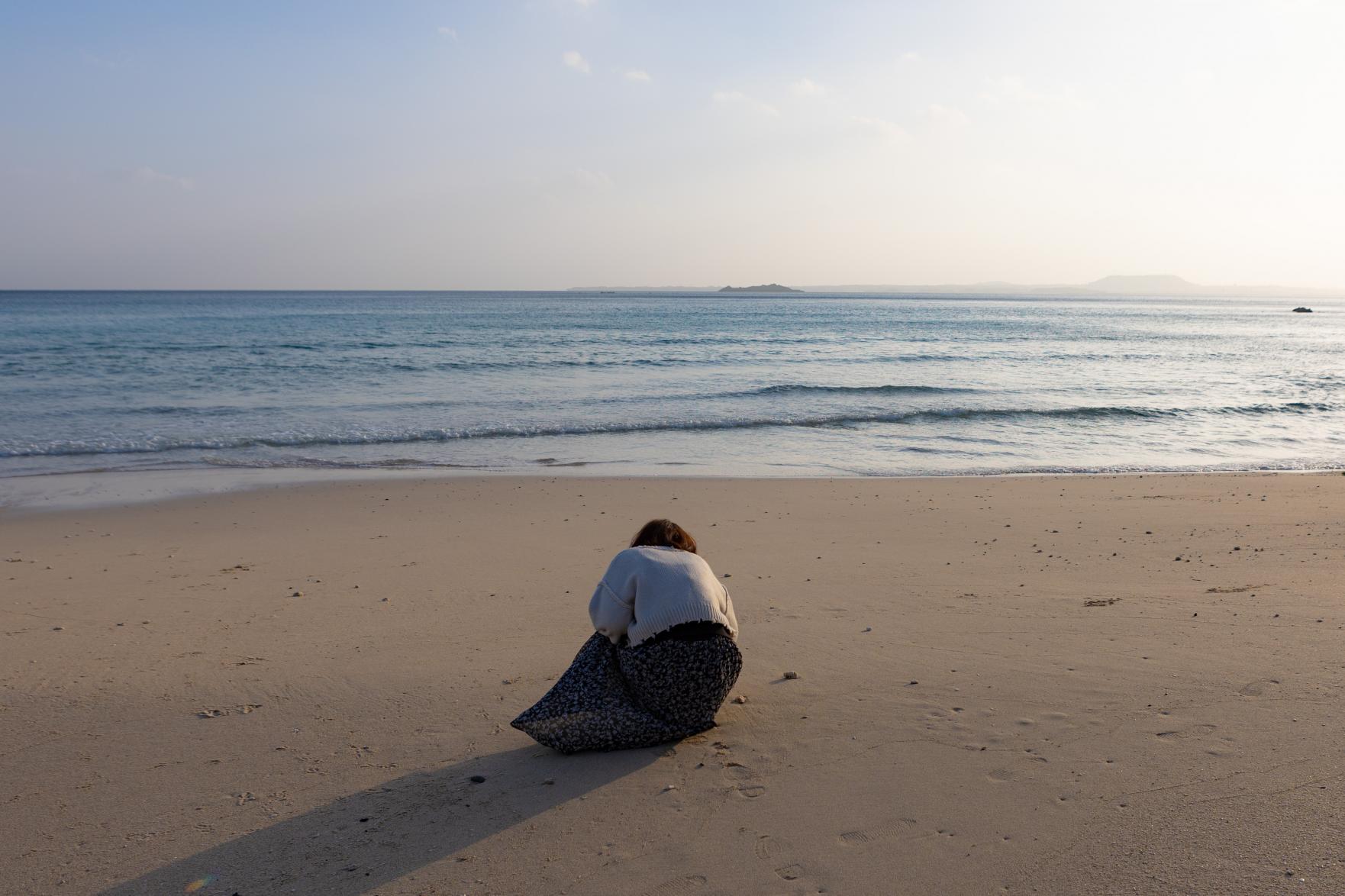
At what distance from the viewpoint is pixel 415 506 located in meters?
10.7

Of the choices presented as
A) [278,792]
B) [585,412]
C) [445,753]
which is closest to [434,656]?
[445,753]

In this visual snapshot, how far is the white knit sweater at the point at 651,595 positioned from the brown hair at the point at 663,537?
152mm

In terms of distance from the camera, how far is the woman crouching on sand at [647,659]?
4.13 m

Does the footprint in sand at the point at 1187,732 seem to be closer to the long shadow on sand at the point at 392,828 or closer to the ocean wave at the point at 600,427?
the long shadow on sand at the point at 392,828

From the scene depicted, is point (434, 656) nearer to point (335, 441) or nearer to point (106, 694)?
point (106, 694)

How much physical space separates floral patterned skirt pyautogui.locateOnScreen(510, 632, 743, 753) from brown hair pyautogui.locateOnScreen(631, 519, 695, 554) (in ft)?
1.63

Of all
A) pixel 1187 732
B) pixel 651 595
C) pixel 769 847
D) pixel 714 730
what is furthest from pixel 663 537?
pixel 1187 732

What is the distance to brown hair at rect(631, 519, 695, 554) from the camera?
4402 millimetres

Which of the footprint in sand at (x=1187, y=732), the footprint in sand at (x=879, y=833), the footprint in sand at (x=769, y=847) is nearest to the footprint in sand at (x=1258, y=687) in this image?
the footprint in sand at (x=1187, y=732)

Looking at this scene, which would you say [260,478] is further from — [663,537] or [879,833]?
[879,833]

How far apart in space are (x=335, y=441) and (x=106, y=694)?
1184 centimetres

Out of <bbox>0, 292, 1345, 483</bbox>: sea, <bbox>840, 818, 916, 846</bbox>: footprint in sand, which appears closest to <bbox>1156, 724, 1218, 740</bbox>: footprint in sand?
<bbox>840, 818, 916, 846</bbox>: footprint in sand

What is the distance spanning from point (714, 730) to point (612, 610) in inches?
39.4

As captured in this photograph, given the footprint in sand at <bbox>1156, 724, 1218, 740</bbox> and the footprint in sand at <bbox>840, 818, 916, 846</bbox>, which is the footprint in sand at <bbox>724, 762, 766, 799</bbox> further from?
the footprint in sand at <bbox>1156, 724, 1218, 740</bbox>
